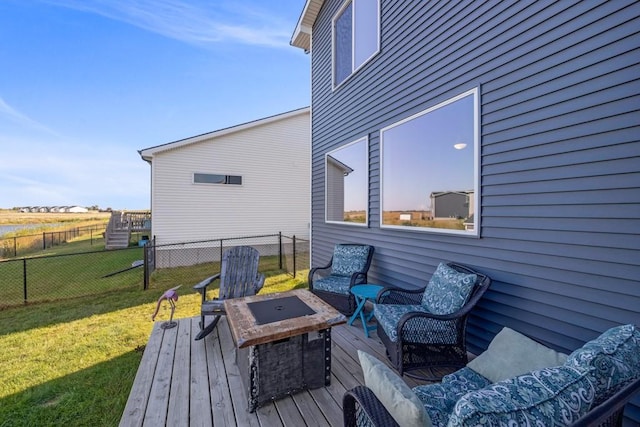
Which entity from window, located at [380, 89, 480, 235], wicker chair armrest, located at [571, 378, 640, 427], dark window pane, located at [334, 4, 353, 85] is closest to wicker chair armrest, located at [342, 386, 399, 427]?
wicker chair armrest, located at [571, 378, 640, 427]

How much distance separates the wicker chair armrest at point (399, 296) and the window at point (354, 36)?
363 cm

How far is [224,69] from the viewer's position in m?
10.4

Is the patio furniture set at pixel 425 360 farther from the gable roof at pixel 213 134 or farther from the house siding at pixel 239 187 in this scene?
the gable roof at pixel 213 134

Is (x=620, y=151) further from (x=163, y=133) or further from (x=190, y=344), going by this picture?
(x=163, y=133)

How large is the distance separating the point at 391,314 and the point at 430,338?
1.40 ft

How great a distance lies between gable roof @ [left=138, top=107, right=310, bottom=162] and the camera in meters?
8.47

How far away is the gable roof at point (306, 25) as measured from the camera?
20.1 feet

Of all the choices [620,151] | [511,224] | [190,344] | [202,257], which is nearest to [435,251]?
[511,224]

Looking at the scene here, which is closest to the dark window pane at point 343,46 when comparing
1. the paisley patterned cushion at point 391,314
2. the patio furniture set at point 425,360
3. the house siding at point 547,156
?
the house siding at point 547,156

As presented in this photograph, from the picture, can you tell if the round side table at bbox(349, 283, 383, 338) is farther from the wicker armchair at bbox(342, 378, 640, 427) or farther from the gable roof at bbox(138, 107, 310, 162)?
the gable roof at bbox(138, 107, 310, 162)

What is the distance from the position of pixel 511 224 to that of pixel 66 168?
129ft

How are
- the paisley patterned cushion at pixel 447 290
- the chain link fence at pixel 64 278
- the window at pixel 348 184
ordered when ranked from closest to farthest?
1. the paisley patterned cushion at pixel 447 290
2. the window at pixel 348 184
3. the chain link fence at pixel 64 278

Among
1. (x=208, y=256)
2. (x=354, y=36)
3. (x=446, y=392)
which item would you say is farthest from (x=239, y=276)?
(x=208, y=256)

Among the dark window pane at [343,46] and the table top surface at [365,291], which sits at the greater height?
the dark window pane at [343,46]
